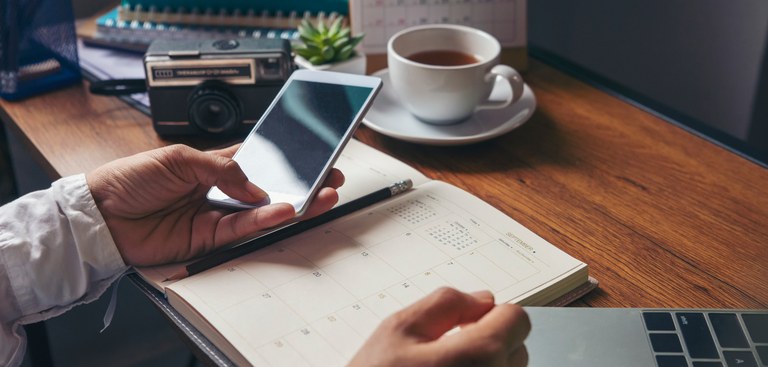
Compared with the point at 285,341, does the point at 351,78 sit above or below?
above

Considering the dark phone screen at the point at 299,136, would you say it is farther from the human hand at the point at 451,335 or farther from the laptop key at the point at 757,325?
the laptop key at the point at 757,325

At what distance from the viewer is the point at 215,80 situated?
0.88m

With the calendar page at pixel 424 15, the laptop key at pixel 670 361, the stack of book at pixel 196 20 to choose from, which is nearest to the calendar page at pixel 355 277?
the laptop key at pixel 670 361

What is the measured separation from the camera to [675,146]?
880mm

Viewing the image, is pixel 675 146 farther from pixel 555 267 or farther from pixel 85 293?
pixel 85 293

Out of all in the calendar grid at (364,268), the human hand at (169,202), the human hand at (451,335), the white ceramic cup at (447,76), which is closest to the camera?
the human hand at (451,335)

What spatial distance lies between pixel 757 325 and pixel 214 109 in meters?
0.61

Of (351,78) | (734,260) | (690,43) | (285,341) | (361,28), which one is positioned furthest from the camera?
(690,43)

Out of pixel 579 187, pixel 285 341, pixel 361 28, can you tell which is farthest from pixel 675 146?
pixel 285 341

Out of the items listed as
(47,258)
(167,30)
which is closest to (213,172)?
(47,258)

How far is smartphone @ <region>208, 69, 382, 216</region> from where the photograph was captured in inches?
28.5

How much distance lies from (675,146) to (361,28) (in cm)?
44

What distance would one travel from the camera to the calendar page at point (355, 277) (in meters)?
0.56

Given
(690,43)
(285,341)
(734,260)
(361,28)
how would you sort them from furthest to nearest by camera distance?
(690,43) < (361,28) < (734,260) < (285,341)
